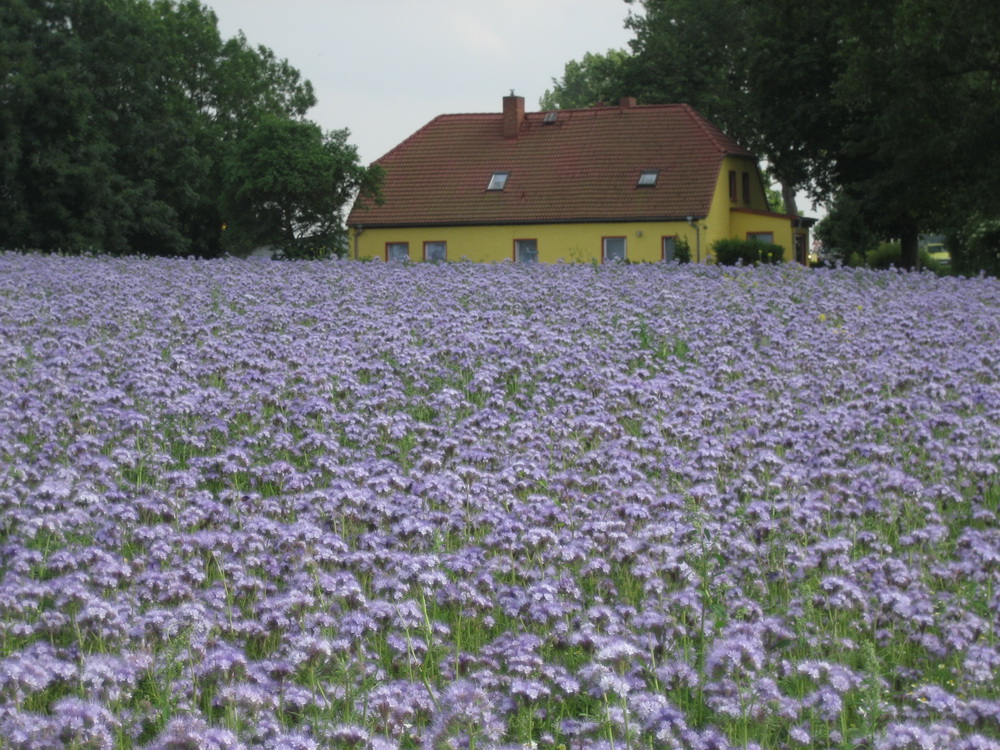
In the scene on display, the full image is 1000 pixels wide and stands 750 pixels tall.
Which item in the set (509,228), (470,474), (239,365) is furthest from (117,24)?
(470,474)

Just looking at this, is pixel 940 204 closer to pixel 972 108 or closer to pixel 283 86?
pixel 972 108

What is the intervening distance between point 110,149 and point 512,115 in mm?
15002

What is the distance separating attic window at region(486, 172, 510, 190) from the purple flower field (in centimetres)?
3733

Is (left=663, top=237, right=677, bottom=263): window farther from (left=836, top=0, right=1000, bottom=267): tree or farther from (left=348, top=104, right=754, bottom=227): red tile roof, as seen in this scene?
(left=836, top=0, right=1000, bottom=267): tree

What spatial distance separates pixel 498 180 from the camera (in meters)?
47.8

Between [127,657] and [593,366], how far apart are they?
5.89 meters

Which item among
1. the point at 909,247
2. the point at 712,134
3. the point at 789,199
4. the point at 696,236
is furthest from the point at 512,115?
the point at 909,247

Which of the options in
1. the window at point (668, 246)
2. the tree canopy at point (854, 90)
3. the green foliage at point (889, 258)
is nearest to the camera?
the tree canopy at point (854, 90)

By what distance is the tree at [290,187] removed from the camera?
131 feet

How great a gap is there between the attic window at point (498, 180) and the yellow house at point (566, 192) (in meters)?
0.04

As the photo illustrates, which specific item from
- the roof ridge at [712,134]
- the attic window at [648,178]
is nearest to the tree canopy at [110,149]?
the attic window at [648,178]

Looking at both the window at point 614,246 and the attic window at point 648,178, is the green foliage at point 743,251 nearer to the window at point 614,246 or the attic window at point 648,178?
the window at point 614,246

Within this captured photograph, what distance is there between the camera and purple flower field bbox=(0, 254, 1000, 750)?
377cm

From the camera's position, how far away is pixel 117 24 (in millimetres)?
48688
